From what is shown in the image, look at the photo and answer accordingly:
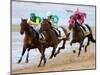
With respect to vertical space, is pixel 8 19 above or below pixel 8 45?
above

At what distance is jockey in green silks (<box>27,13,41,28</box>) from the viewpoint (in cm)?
251

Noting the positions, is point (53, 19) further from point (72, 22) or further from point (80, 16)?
point (80, 16)

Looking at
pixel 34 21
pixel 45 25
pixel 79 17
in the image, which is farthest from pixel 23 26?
pixel 79 17

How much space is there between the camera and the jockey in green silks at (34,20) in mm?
2506

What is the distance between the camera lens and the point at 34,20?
2521 millimetres

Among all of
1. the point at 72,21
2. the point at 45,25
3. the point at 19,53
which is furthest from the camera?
the point at 72,21

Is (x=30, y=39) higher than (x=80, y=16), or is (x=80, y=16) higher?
(x=80, y=16)

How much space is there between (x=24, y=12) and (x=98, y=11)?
38.1 inches

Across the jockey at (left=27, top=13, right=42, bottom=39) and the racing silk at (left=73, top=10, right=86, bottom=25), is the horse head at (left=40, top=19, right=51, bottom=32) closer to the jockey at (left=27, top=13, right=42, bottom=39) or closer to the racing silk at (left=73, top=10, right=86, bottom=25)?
the jockey at (left=27, top=13, right=42, bottom=39)

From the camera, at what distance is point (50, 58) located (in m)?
2.59

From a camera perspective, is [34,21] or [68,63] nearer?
[34,21]

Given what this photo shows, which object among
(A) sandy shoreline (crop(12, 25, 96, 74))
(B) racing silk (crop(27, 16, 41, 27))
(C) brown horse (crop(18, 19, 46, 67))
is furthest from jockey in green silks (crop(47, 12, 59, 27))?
(A) sandy shoreline (crop(12, 25, 96, 74))

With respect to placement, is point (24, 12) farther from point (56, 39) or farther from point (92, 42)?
point (92, 42)

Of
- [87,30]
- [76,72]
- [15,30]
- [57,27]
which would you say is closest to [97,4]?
[87,30]
